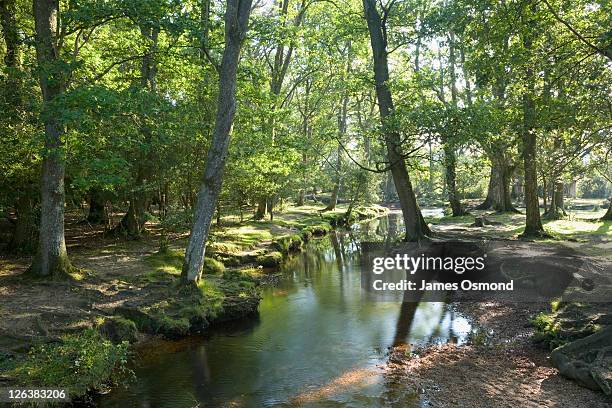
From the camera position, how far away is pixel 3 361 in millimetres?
7758

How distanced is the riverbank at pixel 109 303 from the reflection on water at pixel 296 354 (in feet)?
2.15

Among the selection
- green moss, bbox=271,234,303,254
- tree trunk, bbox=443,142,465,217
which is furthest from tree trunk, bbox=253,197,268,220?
tree trunk, bbox=443,142,465,217

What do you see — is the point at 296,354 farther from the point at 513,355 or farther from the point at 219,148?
the point at 219,148

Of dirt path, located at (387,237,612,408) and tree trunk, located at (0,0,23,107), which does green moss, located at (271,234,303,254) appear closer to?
dirt path, located at (387,237,612,408)

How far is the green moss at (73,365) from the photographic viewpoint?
7305mm

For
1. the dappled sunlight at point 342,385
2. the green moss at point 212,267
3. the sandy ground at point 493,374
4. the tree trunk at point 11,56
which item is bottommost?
the dappled sunlight at point 342,385

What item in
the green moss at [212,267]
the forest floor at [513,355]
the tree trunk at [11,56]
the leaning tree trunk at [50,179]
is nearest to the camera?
the forest floor at [513,355]

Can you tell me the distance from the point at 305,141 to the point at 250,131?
2.75m

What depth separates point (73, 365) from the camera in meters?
7.77

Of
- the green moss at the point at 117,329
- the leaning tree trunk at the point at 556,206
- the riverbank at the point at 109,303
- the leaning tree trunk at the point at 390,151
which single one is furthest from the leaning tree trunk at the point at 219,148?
the leaning tree trunk at the point at 556,206

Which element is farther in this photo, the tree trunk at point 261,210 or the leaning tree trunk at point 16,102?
the tree trunk at point 261,210

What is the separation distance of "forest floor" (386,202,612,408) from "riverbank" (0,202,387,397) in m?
5.32

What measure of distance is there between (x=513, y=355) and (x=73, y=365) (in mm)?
8271

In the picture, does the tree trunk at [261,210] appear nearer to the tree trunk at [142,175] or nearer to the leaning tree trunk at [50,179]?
the tree trunk at [142,175]
